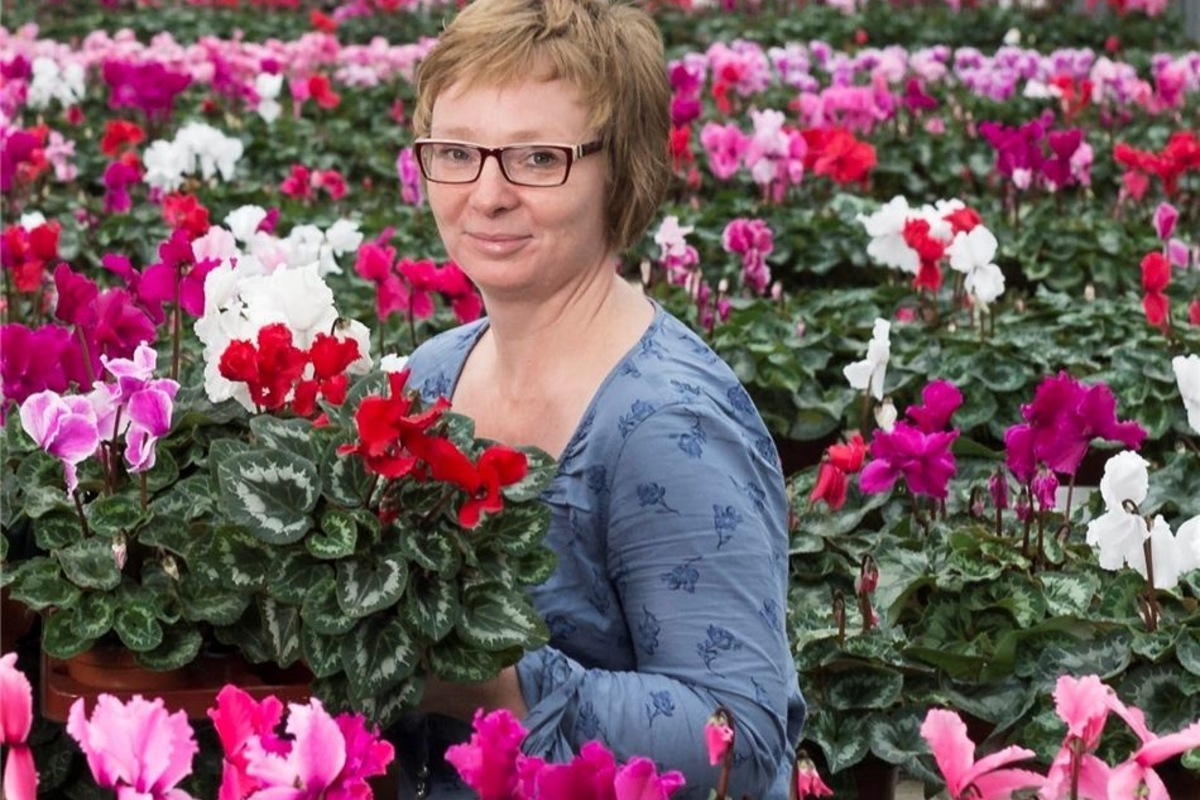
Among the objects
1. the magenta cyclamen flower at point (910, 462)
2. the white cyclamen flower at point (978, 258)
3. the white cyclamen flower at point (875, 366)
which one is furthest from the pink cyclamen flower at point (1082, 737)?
the white cyclamen flower at point (978, 258)

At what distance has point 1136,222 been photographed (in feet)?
24.2

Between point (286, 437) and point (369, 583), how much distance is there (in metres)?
0.18

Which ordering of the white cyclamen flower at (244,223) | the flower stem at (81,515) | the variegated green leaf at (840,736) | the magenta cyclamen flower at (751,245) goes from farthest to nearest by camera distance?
1. the magenta cyclamen flower at (751,245)
2. the white cyclamen flower at (244,223)
3. the variegated green leaf at (840,736)
4. the flower stem at (81,515)

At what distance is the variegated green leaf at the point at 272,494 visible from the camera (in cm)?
213

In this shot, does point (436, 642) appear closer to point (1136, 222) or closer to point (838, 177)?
point (838, 177)

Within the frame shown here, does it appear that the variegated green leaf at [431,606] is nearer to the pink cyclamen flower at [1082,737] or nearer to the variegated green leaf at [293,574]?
the variegated green leaf at [293,574]

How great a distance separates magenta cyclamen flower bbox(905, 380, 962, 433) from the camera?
143 inches

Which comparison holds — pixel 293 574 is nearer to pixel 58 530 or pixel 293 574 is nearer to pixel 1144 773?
pixel 58 530

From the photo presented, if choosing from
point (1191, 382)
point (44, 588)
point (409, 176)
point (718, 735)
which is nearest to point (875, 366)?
point (1191, 382)

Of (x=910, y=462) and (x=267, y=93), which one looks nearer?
(x=910, y=462)

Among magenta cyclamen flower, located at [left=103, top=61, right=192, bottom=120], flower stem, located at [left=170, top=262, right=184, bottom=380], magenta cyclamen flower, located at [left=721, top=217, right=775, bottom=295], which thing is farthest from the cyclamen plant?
magenta cyclamen flower, located at [left=103, top=61, right=192, bottom=120]

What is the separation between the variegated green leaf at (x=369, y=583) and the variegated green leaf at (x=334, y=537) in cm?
2

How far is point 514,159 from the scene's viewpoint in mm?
2377

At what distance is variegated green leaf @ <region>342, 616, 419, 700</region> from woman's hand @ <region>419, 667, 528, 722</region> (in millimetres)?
A: 82
